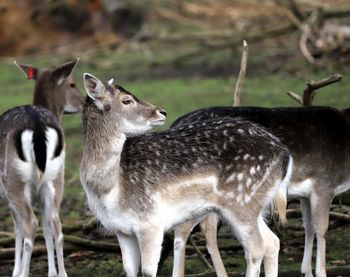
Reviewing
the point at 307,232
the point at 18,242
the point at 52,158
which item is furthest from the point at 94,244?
the point at 307,232

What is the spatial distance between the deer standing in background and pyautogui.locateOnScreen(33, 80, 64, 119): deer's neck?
108cm

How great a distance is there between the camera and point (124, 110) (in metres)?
6.46

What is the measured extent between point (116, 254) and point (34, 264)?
0.64 meters

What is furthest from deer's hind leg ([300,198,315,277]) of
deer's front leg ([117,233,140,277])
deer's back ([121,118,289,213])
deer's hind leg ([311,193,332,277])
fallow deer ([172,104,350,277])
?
deer's front leg ([117,233,140,277])

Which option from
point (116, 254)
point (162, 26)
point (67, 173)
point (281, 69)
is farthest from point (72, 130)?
point (162, 26)

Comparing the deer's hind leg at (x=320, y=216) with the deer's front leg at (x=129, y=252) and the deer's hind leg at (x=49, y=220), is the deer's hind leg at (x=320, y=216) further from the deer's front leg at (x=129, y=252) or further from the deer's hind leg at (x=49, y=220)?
the deer's hind leg at (x=49, y=220)

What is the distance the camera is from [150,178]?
253 inches

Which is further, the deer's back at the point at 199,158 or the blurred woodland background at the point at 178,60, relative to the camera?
the blurred woodland background at the point at 178,60

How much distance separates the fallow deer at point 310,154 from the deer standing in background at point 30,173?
92 cm

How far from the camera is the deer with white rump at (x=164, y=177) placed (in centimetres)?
631

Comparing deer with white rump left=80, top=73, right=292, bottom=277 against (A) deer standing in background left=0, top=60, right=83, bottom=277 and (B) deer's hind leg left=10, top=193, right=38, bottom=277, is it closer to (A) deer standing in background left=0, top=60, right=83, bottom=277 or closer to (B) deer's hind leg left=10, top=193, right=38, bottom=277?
(A) deer standing in background left=0, top=60, right=83, bottom=277

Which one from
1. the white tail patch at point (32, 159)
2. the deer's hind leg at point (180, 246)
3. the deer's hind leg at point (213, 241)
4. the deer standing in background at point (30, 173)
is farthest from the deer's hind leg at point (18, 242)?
the deer's hind leg at point (213, 241)

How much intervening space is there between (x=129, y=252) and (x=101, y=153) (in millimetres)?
615

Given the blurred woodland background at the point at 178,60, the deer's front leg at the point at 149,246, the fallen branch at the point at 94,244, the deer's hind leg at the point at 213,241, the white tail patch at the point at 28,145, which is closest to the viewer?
the deer's front leg at the point at 149,246
